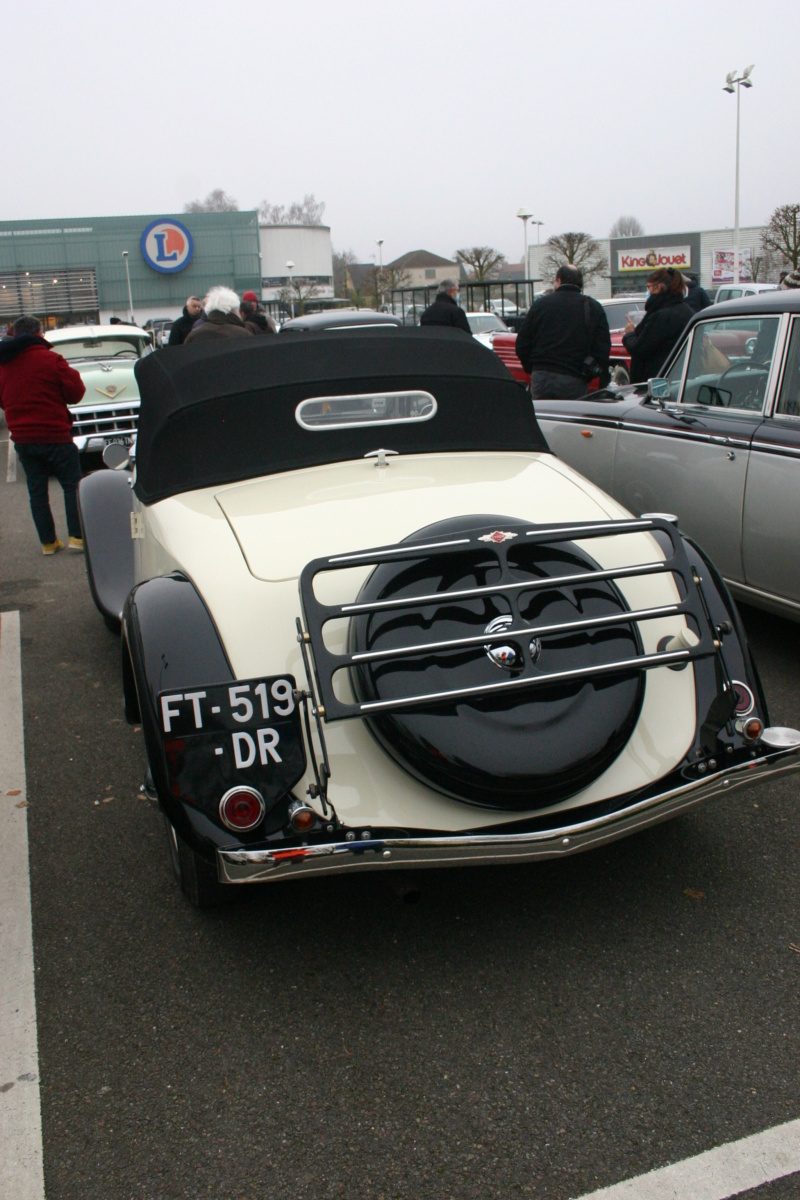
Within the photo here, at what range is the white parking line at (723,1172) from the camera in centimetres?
195

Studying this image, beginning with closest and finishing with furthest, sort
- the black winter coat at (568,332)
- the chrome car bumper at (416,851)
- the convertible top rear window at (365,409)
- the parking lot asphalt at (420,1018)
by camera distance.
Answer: the parking lot asphalt at (420,1018), the chrome car bumper at (416,851), the convertible top rear window at (365,409), the black winter coat at (568,332)

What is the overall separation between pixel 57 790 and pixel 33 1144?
1838mm

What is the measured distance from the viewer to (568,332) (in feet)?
25.2

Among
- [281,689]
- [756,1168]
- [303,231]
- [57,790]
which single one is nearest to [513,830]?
[281,689]

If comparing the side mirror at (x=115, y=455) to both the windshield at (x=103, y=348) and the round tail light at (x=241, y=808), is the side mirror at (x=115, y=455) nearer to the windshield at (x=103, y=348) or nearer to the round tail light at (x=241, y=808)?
the round tail light at (x=241, y=808)

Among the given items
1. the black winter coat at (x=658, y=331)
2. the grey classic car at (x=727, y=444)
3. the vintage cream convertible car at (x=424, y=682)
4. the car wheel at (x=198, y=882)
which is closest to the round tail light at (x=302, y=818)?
the vintage cream convertible car at (x=424, y=682)

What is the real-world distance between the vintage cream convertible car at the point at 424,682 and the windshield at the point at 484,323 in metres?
22.8

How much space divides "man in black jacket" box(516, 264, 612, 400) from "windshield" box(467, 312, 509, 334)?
17.6 meters

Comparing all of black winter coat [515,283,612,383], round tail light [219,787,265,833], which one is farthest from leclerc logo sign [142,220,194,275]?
round tail light [219,787,265,833]

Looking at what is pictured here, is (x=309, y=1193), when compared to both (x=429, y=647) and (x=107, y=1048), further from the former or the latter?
(x=429, y=647)

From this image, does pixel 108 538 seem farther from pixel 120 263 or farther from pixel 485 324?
pixel 120 263

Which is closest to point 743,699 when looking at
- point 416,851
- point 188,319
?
point 416,851

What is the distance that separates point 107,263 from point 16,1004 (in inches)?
2351

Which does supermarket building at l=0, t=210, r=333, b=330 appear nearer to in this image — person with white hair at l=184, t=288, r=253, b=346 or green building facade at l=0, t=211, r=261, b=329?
green building facade at l=0, t=211, r=261, b=329
